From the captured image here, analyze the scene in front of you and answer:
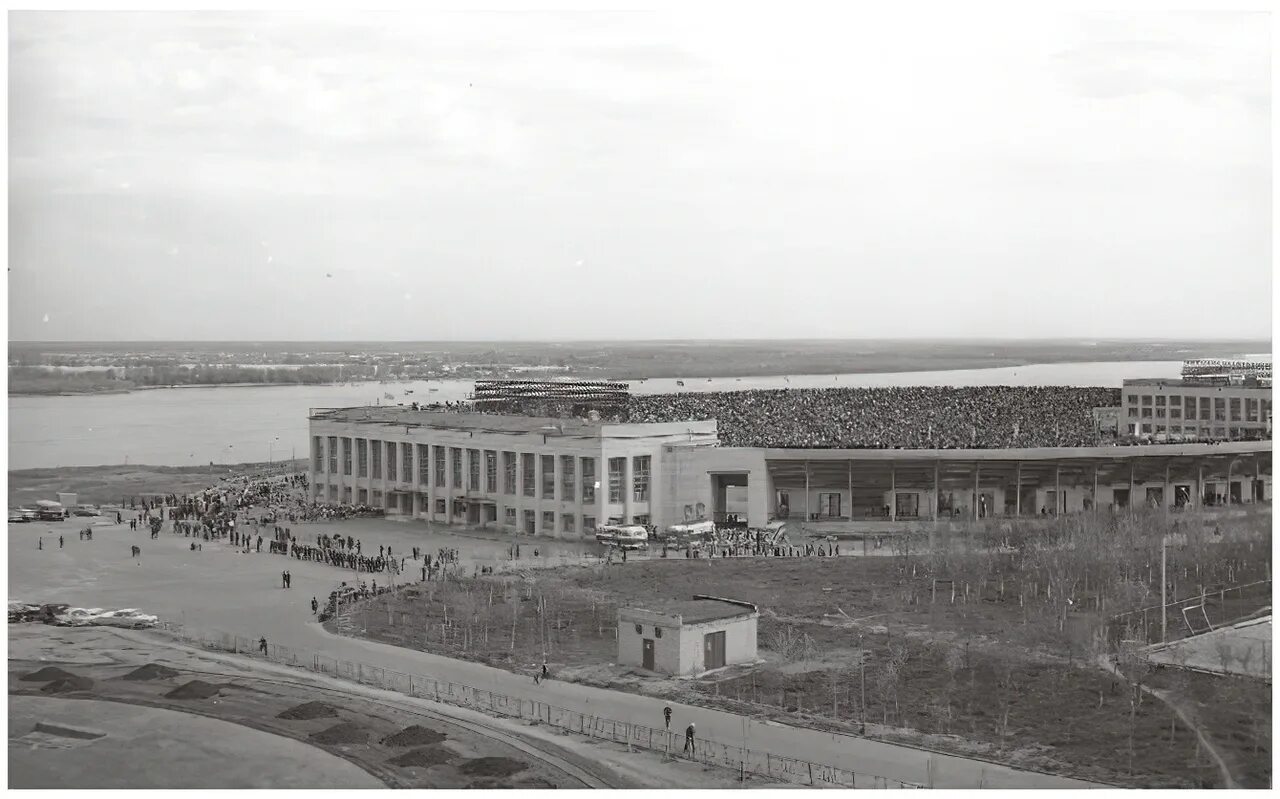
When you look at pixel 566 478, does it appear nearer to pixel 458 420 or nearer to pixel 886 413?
pixel 458 420

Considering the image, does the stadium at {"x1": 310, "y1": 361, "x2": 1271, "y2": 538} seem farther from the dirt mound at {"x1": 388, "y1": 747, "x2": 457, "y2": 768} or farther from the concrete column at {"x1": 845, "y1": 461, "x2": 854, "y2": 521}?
the dirt mound at {"x1": 388, "y1": 747, "x2": 457, "y2": 768}

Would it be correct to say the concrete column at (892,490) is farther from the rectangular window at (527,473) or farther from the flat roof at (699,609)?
the flat roof at (699,609)

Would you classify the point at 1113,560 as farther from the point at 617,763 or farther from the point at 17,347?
the point at 17,347

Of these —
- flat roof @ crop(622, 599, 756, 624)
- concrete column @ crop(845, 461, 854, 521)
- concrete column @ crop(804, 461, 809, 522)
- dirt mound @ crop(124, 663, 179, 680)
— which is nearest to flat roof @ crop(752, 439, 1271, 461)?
concrete column @ crop(804, 461, 809, 522)

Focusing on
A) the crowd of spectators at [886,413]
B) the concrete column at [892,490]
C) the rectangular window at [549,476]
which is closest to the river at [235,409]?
the crowd of spectators at [886,413]

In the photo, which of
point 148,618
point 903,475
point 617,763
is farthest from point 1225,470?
point 148,618

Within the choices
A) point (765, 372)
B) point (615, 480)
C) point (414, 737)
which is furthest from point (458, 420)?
point (765, 372)

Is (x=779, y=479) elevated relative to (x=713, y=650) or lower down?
elevated
